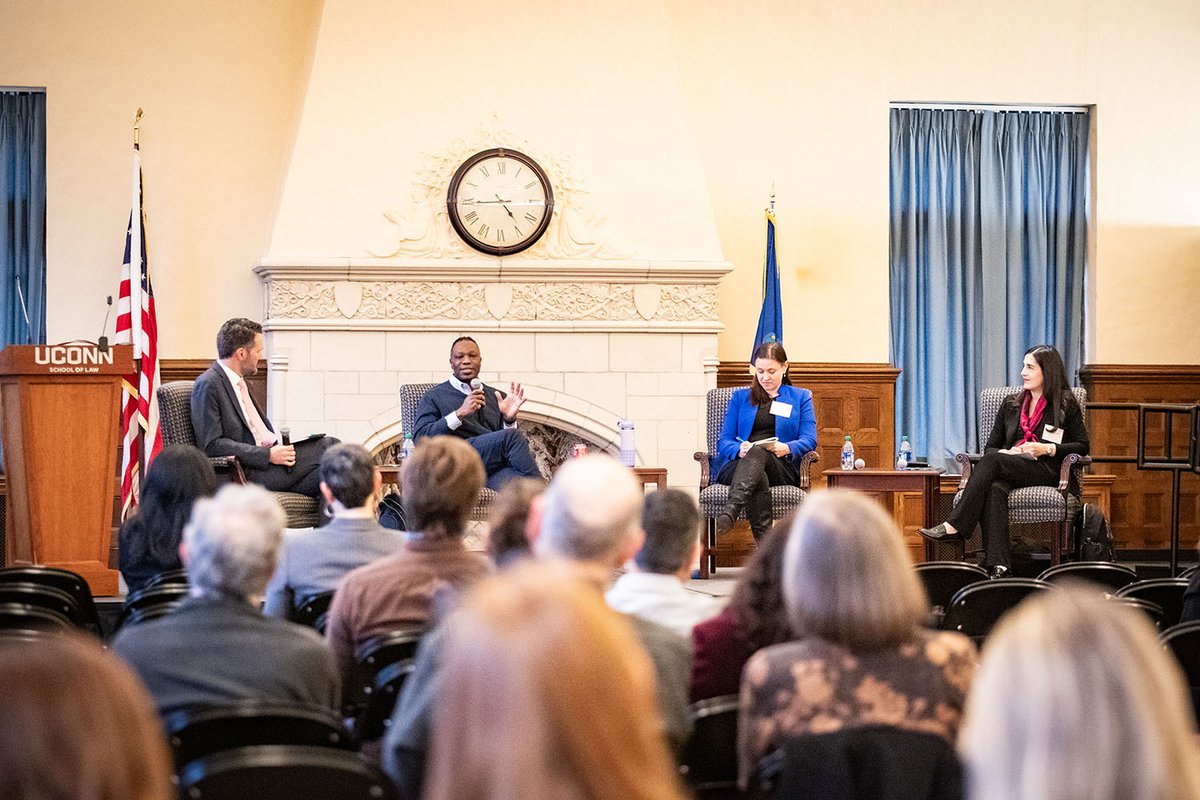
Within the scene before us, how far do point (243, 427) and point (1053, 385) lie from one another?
13.0ft

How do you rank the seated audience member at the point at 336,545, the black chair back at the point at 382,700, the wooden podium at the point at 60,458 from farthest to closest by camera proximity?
the wooden podium at the point at 60,458 < the seated audience member at the point at 336,545 < the black chair back at the point at 382,700

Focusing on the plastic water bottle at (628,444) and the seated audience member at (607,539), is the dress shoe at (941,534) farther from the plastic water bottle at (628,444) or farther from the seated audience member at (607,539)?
the seated audience member at (607,539)

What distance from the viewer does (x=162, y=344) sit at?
836cm

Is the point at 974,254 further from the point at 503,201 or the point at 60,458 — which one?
the point at 60,458

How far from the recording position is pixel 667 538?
273cm

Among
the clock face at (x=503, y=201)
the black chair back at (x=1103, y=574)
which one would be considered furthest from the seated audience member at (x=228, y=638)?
the clock face at (x=503, y=201)

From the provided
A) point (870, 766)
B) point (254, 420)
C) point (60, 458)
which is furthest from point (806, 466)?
point (870, 766)

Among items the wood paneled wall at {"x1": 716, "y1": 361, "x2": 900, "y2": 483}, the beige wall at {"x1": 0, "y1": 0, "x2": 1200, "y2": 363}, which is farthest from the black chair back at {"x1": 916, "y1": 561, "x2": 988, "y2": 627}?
the wood paneled wall at {"x1": 716, "y1": 361, "x2": 900, "y2": 483}

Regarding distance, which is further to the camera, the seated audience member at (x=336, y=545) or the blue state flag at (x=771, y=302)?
the blue state flag at (x=771, y=302)

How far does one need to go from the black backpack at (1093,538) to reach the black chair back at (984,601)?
364 cm

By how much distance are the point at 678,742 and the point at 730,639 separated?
366 millimetres

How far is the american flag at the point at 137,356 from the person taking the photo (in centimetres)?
694

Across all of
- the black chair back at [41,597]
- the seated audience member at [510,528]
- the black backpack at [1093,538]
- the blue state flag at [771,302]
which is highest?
the blue state flag at [771,302]

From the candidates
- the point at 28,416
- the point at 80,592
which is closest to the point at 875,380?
the point at 28,416
